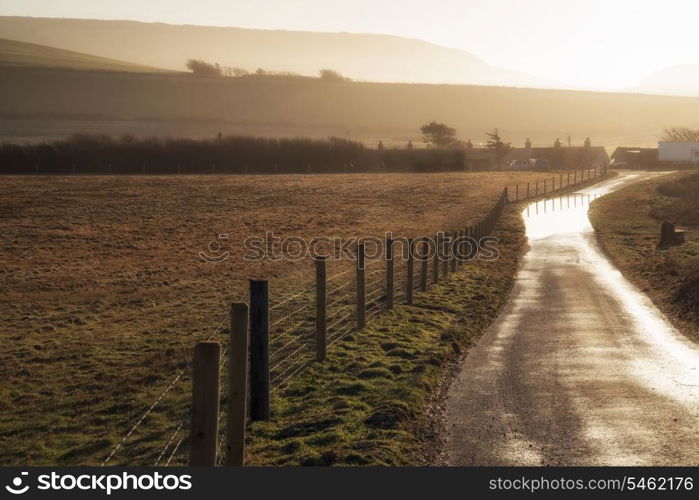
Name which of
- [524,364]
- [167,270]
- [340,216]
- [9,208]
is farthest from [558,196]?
[524,364]

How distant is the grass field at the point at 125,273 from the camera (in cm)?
1436

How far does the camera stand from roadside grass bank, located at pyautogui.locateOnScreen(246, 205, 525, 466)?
35.8ft

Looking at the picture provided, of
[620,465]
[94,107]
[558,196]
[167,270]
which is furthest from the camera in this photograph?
[94,107]

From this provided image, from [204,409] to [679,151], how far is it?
13554cm

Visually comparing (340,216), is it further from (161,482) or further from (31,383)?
(161,482)

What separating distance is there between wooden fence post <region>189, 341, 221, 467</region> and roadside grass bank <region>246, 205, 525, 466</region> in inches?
87.0

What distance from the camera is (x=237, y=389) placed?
387 inches

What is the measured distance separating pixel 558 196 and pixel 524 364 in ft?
214

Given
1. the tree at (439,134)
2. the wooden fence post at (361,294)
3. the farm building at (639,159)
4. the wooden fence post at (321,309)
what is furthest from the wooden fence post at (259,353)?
the tree at (439,134)

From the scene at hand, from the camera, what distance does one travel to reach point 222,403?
13.4 meters

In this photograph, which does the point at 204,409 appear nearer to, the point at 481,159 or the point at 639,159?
the point at 481,159

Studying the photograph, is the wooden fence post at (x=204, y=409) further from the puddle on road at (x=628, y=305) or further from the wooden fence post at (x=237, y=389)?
the puddle on road at (x=628, y=305)

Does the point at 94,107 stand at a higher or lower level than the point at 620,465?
higher

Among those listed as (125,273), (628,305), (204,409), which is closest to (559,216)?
(125,273)
